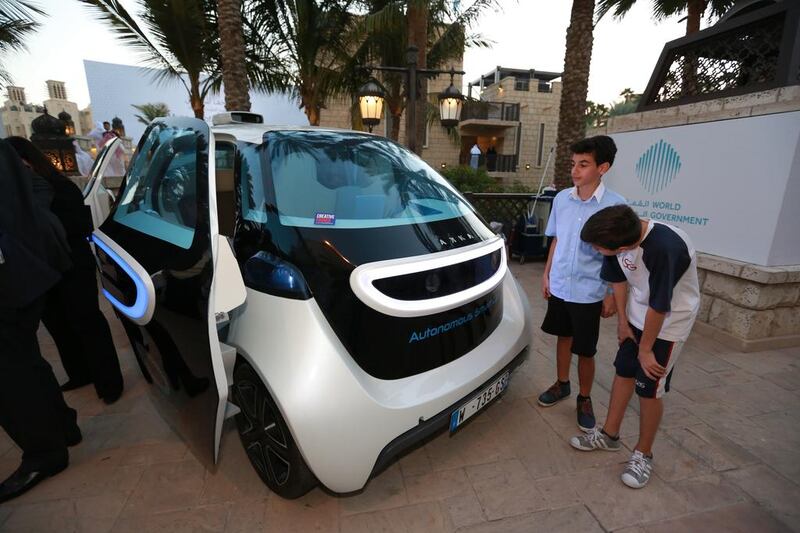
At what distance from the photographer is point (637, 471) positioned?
212 cm

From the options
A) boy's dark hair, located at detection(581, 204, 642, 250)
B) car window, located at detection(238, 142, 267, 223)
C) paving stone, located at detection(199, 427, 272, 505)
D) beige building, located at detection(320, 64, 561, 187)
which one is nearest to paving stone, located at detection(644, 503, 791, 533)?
boy's dark hair, located at detection(581, 204, 642, 250)

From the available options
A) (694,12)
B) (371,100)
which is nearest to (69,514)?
(371,100)

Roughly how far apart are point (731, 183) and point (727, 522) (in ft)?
10.00

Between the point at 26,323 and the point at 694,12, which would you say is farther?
the point at 694,12

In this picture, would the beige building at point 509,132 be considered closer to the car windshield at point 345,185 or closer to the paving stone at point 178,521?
the car windshield at point 345,185

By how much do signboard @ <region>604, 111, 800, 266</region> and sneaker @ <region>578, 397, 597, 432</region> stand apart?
2.37m

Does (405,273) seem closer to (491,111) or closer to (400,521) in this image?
(400,521)

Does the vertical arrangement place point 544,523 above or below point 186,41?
below

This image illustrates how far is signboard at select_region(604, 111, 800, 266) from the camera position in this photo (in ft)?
10.9

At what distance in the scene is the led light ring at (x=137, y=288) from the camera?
6.16ft

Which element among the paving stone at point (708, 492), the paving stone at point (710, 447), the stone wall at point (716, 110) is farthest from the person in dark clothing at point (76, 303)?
the stone wall at point (716, 110)

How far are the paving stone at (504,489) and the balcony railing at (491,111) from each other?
20670 mm

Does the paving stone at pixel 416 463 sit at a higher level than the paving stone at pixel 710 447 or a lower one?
lower

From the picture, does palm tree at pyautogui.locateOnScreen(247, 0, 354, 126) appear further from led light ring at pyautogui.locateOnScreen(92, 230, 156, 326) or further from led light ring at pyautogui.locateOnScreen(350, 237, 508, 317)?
led light ring at pyautogui.locateOnScreen(350, 237, 508, 317)
